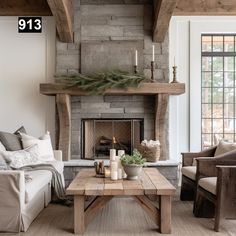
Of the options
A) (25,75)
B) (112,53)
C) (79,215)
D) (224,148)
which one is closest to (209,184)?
(224,148)

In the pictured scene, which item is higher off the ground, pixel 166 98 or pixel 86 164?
pixel 166 98

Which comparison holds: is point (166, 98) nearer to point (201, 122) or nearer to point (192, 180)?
point (201, 122)

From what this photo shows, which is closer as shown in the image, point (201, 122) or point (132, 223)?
point (132, 223)

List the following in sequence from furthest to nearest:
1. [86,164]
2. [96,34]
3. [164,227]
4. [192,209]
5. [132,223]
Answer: [96,34] → [86,164] → [192,209] → [132,223] → [164,227]

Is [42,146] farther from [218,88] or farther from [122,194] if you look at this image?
[218,88]

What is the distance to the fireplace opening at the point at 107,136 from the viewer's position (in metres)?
6.17

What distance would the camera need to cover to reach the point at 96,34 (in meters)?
6.10

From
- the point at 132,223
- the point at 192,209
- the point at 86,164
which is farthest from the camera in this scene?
the point at 86,164

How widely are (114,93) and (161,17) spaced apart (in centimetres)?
128

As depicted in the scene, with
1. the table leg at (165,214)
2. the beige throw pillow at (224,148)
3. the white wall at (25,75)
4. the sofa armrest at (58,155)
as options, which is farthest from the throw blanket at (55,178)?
the beige throw pillow at (224,148)

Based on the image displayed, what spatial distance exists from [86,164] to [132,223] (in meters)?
1.83

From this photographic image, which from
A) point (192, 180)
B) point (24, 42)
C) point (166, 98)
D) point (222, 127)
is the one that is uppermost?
point (24, 42)

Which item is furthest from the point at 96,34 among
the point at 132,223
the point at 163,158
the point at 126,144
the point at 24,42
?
the point at 132,223

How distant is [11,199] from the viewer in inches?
137
